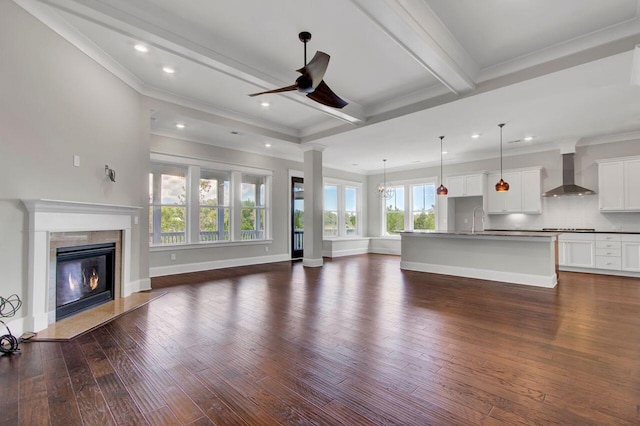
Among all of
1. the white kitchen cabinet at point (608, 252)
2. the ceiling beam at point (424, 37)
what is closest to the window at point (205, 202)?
the ceiling beam at point (424, 37)

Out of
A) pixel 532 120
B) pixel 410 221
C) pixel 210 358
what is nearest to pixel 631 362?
pixel 210 358

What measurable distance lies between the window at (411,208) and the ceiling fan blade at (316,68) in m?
6.86

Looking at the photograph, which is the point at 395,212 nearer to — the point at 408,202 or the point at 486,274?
the point at 408,202

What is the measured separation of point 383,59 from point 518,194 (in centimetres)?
568

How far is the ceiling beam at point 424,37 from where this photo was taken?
2.64 m

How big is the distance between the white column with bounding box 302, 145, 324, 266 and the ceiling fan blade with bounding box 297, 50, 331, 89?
3977 millimetres

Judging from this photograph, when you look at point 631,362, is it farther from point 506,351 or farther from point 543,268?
point 543,268

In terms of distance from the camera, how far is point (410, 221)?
9.79m

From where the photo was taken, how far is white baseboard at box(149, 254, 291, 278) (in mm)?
5953

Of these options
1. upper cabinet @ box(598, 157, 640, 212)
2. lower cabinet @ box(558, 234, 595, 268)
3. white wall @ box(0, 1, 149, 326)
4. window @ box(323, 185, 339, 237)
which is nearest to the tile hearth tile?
white wall @ box(0, 1, 149, 326)

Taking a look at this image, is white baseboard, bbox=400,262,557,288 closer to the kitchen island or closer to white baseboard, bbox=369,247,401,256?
the kitchen island

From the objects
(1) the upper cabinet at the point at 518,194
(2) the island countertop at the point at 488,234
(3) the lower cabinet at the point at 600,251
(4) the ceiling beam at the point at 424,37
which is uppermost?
(4) the ceiling beam at the point at 424,37

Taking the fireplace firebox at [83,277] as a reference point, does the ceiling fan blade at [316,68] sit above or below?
above

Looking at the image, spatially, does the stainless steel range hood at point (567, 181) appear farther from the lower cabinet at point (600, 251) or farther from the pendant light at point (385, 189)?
the pendant light at point (385, 189)
